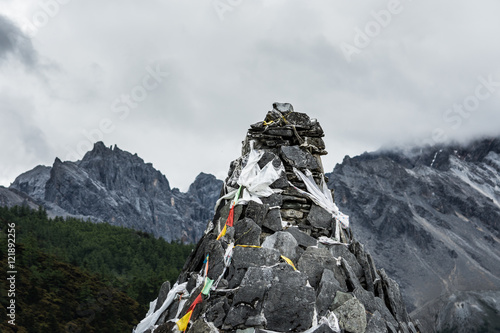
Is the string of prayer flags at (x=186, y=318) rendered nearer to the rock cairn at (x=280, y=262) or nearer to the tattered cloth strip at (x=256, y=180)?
the rock cairn at (x=280, y=262)

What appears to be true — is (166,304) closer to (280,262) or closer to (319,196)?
(280,262)

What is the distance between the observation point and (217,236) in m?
12.2

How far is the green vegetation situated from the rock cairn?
136ft

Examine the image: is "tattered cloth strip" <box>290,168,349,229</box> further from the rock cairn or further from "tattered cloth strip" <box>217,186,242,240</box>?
"tattered cloth strip" <box>217,186,242,240</box>

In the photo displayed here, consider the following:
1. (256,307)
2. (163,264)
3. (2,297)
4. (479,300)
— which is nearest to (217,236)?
(256,307)

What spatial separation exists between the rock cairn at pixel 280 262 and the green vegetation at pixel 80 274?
1630 inches

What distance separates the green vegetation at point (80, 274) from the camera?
5572 centimetres

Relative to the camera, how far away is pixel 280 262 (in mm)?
10648

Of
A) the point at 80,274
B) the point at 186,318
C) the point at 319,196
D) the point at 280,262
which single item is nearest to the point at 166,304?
the point at 186,318

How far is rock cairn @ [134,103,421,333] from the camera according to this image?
952 centimetres

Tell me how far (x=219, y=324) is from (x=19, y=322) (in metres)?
49.2

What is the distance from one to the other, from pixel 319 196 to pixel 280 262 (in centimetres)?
295

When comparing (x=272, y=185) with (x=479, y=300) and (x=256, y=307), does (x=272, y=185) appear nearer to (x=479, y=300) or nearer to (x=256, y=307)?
(x=256, y=307)

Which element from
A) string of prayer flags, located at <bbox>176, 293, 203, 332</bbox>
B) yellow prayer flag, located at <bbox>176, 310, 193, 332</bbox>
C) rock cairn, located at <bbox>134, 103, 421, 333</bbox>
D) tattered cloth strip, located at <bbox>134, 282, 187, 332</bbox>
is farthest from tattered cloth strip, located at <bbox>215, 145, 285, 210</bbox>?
yellow prayer flag, located at <bbox>176, 310, 193, 332</bbox>
